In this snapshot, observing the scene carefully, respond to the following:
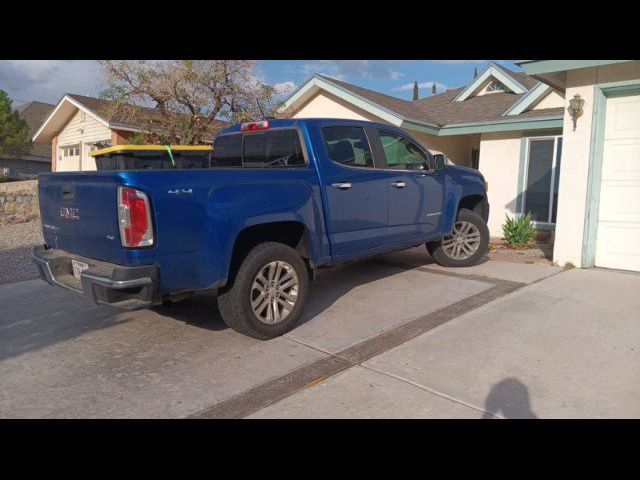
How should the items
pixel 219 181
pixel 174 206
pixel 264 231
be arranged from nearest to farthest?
pixel 174 206 → pixel 219 181 → pixel 264 231

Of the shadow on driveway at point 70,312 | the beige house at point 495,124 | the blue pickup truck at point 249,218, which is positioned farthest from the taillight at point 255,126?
the beige house at point 495,124

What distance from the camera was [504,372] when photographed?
12.1 ft

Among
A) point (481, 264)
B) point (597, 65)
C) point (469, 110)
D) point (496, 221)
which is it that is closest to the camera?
point (597, 65)

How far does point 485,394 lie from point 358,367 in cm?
96

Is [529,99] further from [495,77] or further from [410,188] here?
[410,188]

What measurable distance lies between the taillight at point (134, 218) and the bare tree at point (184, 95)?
10.6 metres

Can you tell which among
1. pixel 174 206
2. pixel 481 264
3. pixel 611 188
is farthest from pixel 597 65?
pixel 174 206

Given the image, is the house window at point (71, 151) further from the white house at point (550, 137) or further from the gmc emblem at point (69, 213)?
the gmc emblem at point (69, 213)

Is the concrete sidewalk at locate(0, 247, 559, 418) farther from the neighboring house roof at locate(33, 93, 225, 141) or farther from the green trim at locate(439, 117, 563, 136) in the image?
the neighboring house roof at locate(33, 93, 225, 141)

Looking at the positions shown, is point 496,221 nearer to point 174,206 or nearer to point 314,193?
point 314,193

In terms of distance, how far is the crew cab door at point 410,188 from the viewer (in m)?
5.71

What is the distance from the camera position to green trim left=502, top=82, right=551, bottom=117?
10.4 meters

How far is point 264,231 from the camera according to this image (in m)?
4.48

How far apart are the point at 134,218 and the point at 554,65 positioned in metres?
6.01
